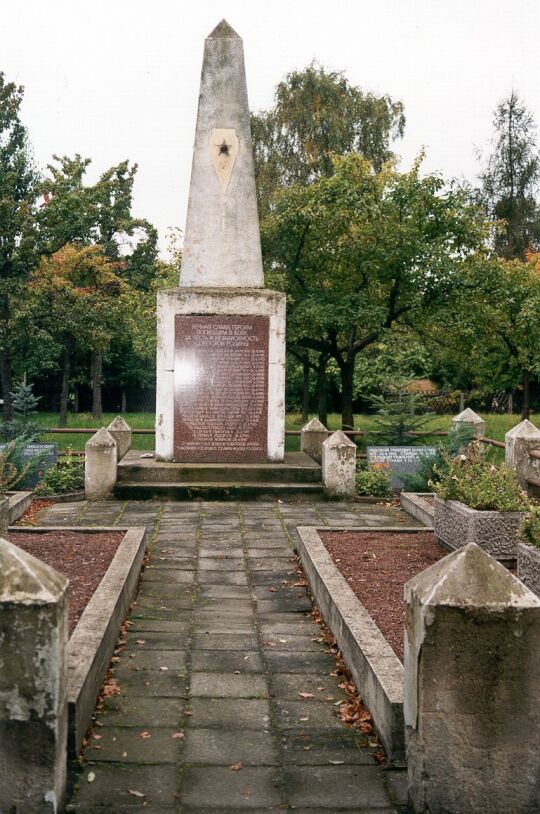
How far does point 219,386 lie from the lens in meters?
12.8

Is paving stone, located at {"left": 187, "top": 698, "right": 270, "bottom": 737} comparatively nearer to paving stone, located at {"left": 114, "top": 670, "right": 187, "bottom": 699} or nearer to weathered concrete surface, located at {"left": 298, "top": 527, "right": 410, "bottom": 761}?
paving stone, located at {"left": 114, "top": 670, "right": 187, "bottom": 699}

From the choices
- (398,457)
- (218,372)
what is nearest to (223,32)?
(218,372)

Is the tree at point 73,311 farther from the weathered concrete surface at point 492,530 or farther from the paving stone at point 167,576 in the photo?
the weathered concrete surface at point 492,530

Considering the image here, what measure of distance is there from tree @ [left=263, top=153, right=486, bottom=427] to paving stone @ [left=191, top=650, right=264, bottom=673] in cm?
1324

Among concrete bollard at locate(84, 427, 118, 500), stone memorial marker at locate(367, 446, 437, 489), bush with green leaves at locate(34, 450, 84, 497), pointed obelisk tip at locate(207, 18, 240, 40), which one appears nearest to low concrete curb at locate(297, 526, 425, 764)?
concrete bollard at locate(84, 427, 118, 500)

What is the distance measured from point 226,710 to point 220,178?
9.88 meters

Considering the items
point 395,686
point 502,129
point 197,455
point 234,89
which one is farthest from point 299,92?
point 395,686

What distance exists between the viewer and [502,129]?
112 feet

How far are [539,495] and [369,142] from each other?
61.7ft

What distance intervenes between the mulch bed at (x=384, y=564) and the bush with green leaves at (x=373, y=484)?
3.13 meters

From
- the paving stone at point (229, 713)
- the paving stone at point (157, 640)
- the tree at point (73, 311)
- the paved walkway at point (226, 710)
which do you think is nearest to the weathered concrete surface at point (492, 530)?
the paved walkway at point (226, 710)

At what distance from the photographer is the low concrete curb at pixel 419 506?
10.4m

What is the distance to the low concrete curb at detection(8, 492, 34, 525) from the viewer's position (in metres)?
10.3

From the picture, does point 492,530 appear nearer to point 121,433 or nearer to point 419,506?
point 419,506
